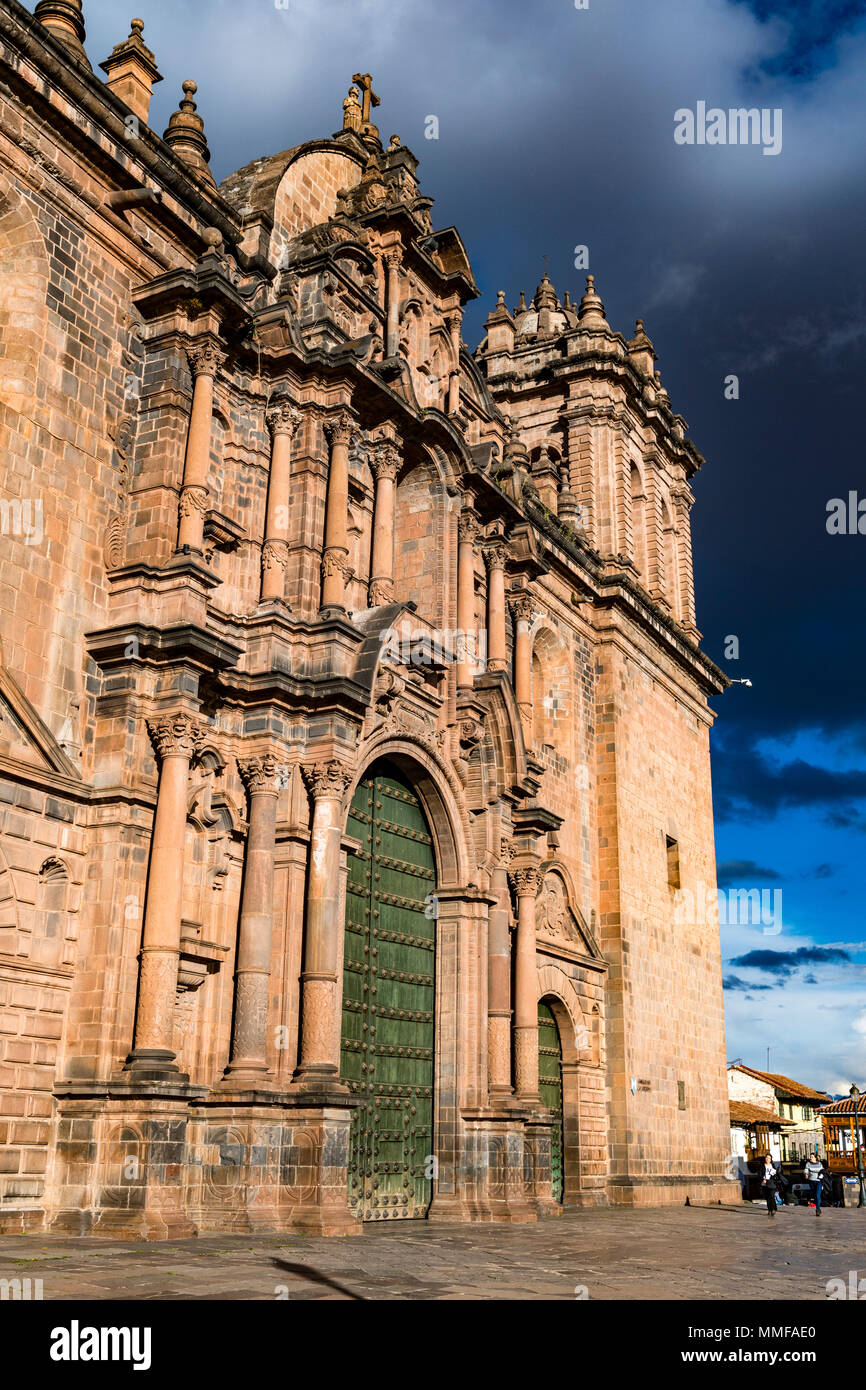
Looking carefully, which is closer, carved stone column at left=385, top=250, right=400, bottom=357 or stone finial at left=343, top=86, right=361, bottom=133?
carved stone column at left=385, top=250, right=400, bottom=357

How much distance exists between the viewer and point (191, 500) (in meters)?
14.9

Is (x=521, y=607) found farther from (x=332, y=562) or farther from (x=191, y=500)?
(x=191, y=500)

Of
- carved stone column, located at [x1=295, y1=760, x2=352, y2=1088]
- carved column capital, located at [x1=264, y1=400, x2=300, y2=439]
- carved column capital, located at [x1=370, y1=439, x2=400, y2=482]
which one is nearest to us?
carved stone column, located at [x1=295, y1=760, x2=352, y2=1088]

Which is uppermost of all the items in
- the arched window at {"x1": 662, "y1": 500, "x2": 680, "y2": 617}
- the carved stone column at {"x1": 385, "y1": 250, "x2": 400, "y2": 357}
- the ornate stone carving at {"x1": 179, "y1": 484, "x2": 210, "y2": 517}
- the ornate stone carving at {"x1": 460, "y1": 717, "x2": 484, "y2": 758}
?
the arched window at {"x1": 662, "y1": 500, "x2": 680, "y2": 617}

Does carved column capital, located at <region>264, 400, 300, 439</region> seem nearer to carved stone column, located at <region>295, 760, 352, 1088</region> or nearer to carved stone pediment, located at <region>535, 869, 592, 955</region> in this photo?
carved stone column, located at <region>295, 760, 352, 1088</region>

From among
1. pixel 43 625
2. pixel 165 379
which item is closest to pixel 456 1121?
pixel 43 625

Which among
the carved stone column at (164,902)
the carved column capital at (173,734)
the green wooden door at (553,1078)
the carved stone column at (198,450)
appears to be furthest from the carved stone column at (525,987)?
the carved stone column at (198,450)

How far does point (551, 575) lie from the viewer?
Answer: 85.6 feet

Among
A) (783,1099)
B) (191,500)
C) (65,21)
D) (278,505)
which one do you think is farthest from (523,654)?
(783,1099)

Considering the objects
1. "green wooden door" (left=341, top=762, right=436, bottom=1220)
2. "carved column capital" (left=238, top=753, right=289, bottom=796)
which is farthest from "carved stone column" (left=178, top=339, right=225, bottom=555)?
"green wooden door" (left=341, top=762, right=436, bottom=1220)

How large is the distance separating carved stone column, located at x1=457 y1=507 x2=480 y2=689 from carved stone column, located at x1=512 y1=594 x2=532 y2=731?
6.46 feet

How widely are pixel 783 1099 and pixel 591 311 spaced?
5273 centimetres

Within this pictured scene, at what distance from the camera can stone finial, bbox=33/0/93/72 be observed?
16031 mm
